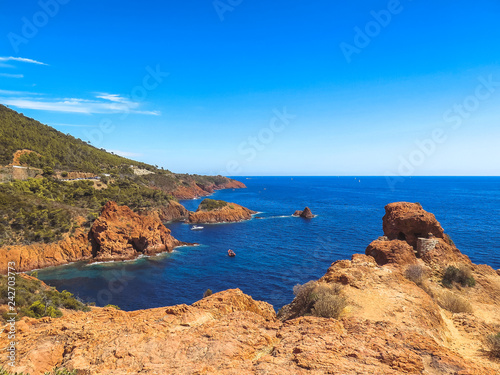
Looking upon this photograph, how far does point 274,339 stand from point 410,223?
75.2ft

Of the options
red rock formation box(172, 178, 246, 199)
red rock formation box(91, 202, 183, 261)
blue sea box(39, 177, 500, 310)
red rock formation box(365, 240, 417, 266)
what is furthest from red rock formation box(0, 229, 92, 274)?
red rock formation box(172, 178, 246, 199)

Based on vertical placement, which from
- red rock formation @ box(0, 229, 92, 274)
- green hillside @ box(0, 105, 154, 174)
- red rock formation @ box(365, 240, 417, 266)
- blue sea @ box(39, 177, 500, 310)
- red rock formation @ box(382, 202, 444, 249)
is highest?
green hillside @ box(0, 105, 154, 174)

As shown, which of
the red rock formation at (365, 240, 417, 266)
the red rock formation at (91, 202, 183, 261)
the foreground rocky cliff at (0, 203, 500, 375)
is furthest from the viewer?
the red rock formation at (91, 202, 183, 261)

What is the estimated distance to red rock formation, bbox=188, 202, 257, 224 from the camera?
80625 millimetres

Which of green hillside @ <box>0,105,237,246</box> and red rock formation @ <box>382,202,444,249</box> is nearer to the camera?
red rock formation @ <box>382,202,444,249</box>

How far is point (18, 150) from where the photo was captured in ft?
221

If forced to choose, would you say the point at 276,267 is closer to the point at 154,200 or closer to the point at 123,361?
the point at 123,361

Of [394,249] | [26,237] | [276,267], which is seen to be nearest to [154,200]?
[26,237]

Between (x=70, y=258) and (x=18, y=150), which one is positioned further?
(x=18, y=150)

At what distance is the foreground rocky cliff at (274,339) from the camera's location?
7573 millimetres

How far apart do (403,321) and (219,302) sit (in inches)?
371

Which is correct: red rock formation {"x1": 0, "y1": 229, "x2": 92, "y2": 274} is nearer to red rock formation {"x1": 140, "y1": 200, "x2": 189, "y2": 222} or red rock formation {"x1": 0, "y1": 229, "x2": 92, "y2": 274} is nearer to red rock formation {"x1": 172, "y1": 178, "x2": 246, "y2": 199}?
red rock formation {"x1": 140, "y1": 200, "x2": 189, "y2": 222}

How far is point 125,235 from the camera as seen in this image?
4878 centimetres

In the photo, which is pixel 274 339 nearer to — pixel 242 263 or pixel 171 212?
pixel 242 263
